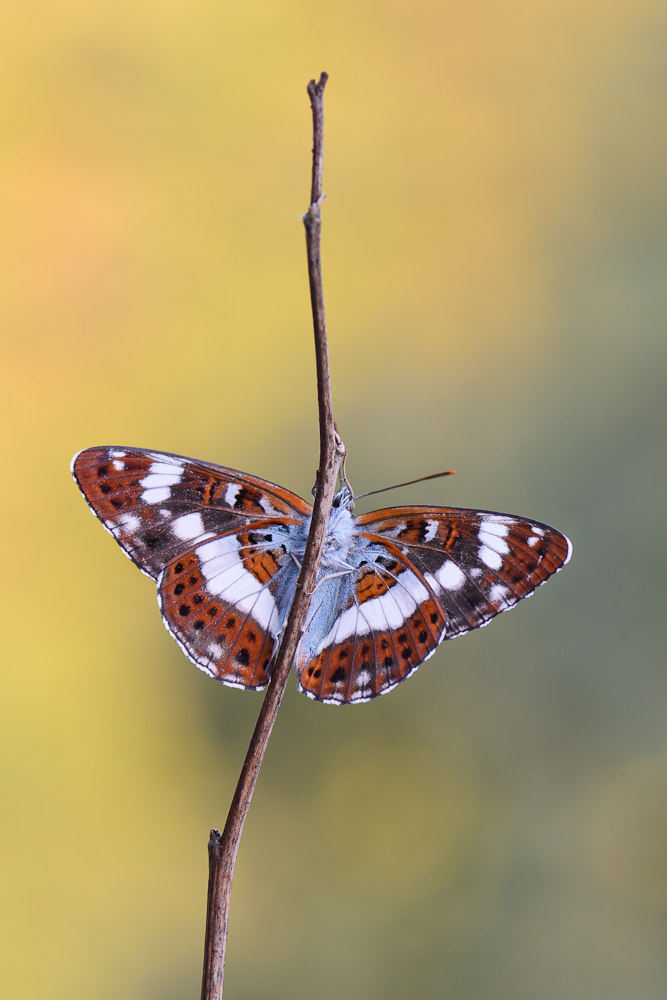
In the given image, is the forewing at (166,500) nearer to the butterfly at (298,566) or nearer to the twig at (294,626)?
the butterfly at (298,566)

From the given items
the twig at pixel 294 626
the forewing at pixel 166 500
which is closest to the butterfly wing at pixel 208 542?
the forewing at pixel 166 500

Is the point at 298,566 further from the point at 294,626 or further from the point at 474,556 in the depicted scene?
the point at 294,626

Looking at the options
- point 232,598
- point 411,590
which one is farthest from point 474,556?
point 232,598

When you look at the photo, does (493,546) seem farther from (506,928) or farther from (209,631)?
(506,928)

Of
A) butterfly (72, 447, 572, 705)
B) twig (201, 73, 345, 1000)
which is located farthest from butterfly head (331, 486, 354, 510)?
twig (201, 73, 345, 1000)

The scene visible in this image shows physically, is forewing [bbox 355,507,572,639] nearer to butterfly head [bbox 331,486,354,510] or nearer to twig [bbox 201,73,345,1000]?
butterfly head [bbox 331,486,354,510]

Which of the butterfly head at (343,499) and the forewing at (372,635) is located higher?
the butterfly head at (343,499)

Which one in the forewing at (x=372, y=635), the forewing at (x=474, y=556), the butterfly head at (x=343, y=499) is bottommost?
the forewing at (x=372, y=635)
